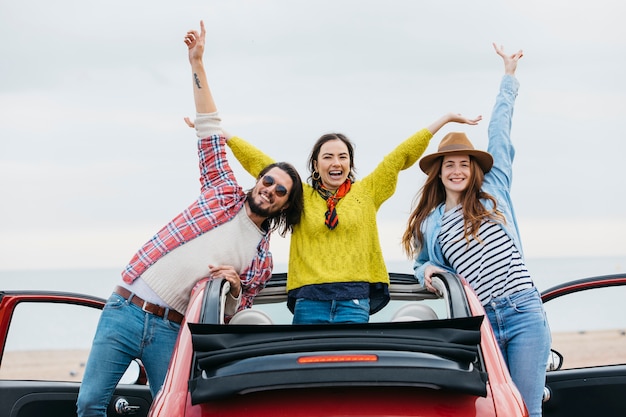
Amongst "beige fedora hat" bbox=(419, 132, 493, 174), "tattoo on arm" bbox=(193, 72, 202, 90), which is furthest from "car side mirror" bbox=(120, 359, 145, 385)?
"beige fedora hat" bbox=(419, 132, 493, 174)

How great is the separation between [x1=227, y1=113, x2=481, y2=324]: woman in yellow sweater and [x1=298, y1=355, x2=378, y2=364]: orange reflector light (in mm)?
1688

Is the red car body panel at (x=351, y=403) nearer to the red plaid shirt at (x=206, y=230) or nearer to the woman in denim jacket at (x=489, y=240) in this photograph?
the woman in denim jacket at (x=489, y=240)

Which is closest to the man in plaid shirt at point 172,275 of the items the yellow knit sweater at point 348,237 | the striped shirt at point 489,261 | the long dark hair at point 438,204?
the yellow knit sweater at point 348,237

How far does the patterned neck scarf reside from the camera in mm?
4805

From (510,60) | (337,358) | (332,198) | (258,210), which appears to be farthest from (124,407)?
(510,60)

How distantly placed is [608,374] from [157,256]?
294cm

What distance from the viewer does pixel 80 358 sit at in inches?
1510

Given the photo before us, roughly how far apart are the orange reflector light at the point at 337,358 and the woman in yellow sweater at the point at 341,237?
66.5 inches

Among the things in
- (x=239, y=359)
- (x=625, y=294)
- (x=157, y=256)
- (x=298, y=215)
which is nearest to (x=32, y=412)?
(x=157, y=256)

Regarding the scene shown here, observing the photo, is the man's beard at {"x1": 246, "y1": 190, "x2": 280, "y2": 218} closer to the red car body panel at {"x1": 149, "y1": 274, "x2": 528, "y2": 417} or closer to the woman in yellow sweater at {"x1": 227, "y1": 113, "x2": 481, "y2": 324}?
the woman in yellow sweater at {"x1": 227, "y1": 113, "x2": 481, "y2": 324}

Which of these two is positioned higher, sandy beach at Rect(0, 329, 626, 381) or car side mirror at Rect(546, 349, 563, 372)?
car side mirror at Rect(546, 349, 563, 372)

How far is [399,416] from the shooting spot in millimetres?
2846

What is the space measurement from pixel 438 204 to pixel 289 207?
0.94m

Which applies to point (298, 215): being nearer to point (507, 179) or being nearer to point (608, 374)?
point (507, 179)
